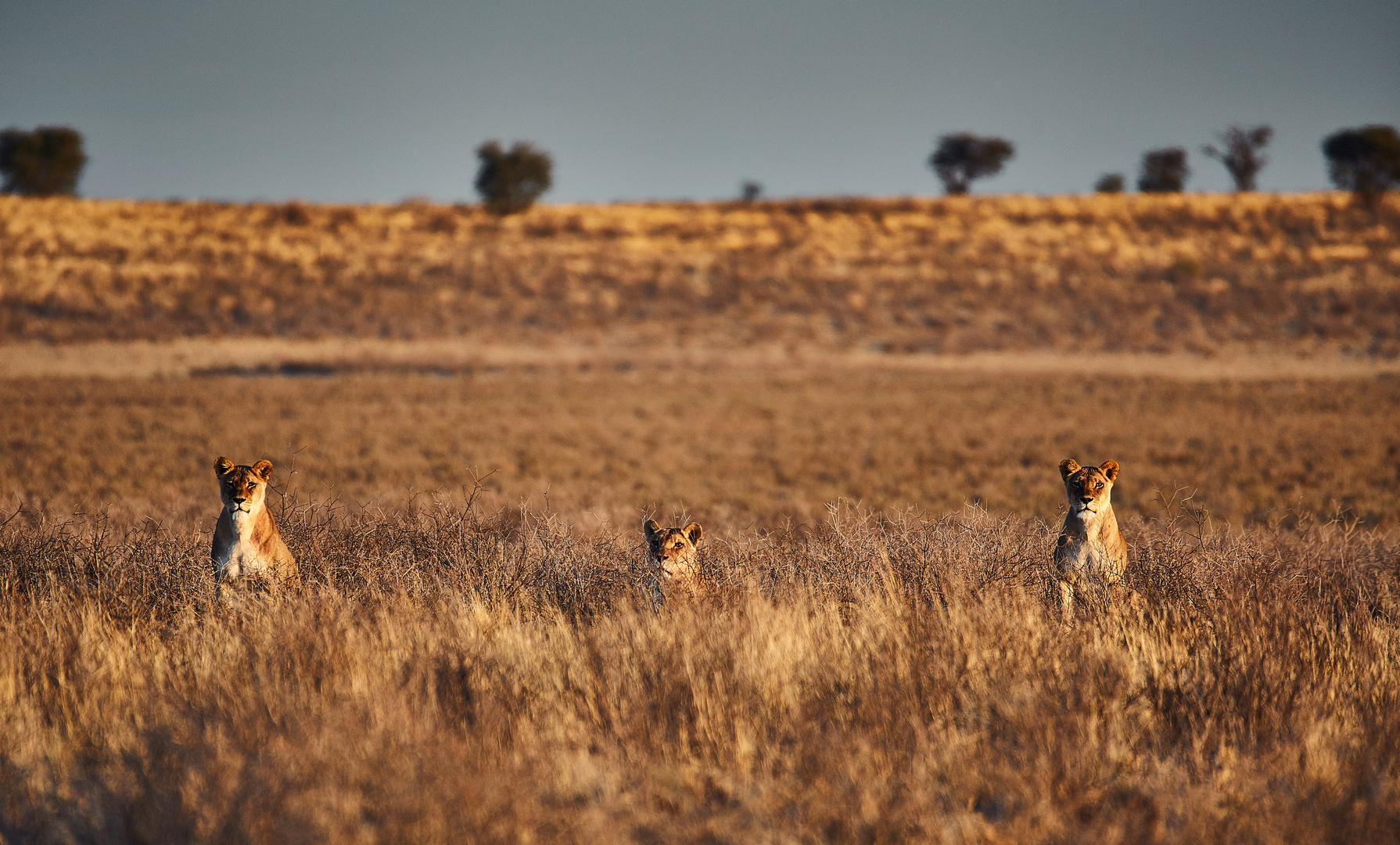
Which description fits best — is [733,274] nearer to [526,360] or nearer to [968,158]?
[526,360]

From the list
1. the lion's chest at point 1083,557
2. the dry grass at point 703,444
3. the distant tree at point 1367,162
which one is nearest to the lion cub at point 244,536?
the dry grass at point 703,444

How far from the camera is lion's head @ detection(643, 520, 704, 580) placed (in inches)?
232

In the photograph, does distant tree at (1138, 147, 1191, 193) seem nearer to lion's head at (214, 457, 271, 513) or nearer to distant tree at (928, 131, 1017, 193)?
distant tree at (928, 131, 1017, 193)

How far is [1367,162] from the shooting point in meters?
62.9

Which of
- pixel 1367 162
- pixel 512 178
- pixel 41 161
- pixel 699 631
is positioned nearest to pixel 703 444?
pixel 699 631

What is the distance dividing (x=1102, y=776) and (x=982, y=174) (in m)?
80.5

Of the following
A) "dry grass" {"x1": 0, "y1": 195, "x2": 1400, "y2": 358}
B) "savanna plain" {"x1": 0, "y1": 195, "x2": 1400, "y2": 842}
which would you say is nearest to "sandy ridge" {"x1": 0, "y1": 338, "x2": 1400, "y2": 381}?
"dry grass" {"x1": 0, "y1": 195, "x2": 1400, "y2": 358}

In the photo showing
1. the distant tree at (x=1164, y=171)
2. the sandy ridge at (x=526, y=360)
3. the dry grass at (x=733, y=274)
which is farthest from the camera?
the distant tree at (x=1164, y=171)

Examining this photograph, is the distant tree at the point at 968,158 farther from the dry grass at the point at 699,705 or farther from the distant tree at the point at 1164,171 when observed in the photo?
the dry grass at the point at 699,705

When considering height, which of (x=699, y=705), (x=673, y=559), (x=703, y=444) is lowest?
(x=703, y=444)

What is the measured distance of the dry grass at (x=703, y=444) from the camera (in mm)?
11711

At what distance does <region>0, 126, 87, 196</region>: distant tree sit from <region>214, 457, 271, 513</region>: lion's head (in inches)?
2495

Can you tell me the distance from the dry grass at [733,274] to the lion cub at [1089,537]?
110ft

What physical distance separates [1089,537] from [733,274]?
141 feet
